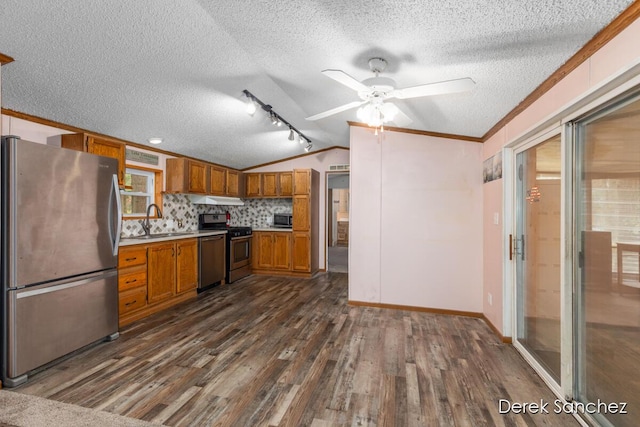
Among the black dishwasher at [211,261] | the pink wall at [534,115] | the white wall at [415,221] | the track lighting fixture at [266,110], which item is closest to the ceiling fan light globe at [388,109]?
the pink wall at [534,115]

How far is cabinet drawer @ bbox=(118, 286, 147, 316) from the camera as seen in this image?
3445mm

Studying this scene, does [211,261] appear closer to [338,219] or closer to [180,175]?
[180,175]

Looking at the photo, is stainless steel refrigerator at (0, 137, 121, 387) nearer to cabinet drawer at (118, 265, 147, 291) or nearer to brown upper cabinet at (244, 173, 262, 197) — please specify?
cabinet drawer at (118, 265, 147, 291)

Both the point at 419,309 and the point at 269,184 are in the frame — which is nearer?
the point at 419,309

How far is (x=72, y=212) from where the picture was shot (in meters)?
2.71

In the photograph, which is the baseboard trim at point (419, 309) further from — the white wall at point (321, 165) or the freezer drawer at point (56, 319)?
the freezer drawer at point (56, 319)

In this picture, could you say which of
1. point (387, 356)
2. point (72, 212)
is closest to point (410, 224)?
point (387, 356)

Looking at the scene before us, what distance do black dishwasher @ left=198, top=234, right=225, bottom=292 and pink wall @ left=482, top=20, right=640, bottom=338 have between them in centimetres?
415

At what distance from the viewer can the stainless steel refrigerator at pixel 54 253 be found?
90.3 inches

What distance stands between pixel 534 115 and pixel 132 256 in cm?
438

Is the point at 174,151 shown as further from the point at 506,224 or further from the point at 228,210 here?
the point at 506,224

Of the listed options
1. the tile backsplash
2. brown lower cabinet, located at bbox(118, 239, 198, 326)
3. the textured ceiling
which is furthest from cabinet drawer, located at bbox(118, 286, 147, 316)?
the textured ceiling

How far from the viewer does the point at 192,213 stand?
5703mm

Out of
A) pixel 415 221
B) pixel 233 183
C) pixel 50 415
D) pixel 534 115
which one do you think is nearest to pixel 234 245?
pixel 233 183
